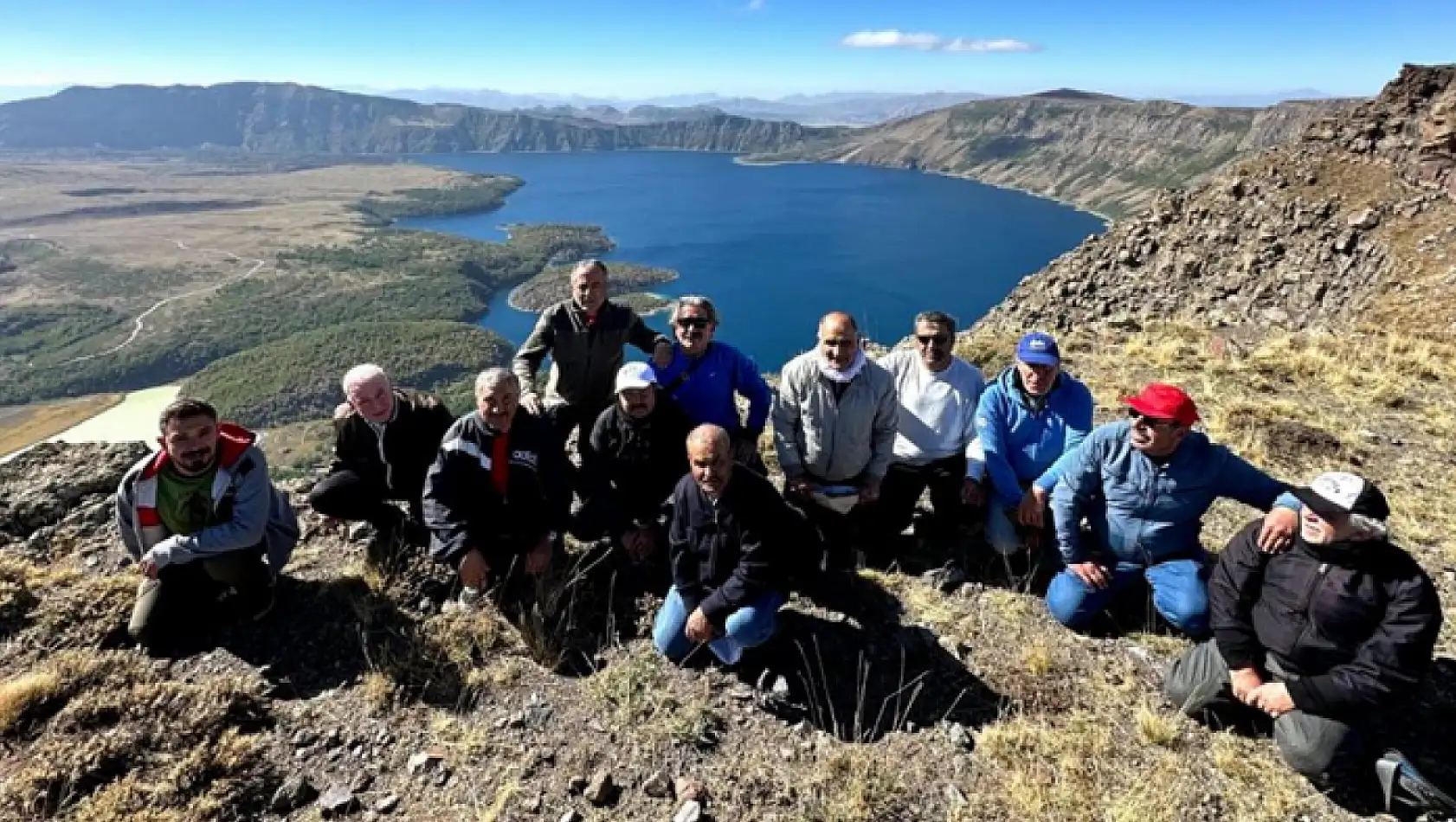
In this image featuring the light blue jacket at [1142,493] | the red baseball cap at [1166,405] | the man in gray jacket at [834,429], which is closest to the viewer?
the red baseball cap at [1166,405]

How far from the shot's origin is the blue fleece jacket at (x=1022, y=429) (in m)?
5.58

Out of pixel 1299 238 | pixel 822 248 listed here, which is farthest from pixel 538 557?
pixel 822 248

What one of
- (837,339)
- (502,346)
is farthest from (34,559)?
(502,346)

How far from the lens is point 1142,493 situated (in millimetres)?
4758

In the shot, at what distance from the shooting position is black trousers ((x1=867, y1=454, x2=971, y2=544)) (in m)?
6.04

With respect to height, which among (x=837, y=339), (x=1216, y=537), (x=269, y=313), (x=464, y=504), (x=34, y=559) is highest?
(x=837, y=339)

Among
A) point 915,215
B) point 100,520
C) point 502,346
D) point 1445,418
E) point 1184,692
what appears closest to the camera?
point 1184,692

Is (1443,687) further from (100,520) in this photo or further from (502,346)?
(502,346)

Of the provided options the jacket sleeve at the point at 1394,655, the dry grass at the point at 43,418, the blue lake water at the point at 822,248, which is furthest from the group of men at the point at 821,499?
the dry grass at the point at 43,418

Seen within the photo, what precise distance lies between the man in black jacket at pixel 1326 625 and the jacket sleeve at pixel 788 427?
2868 mm

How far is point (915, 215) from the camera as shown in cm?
14850

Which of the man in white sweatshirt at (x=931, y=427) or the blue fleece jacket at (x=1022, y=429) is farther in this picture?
the man in white sweatshirt at (x=931, y=427)

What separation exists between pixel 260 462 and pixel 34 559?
3.19 metres

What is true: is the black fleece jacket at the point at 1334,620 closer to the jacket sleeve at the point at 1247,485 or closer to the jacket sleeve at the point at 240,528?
the jacket sleeve at the point at 1247,485
